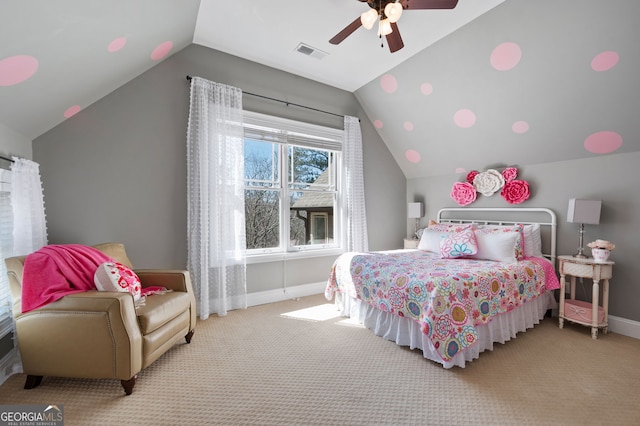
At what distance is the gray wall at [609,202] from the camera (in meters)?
2.66

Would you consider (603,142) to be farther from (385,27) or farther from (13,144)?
(13,144)

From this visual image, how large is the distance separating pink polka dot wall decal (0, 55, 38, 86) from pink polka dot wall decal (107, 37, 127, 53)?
548 mm

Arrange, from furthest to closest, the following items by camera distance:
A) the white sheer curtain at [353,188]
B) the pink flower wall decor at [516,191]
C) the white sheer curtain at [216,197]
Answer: the white sheer curtain at [353,188], the pink flower wall decor at [516,191], the white sheer curtain at [216,197]

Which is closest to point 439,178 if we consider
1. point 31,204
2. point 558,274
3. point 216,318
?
point 558,274

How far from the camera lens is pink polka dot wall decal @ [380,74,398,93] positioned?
3.69 m

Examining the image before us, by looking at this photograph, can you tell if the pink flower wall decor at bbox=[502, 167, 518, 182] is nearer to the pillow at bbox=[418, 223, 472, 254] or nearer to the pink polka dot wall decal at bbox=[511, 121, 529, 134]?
the pink polka dot wall decal at bbox=[511, 121, 529, 134]

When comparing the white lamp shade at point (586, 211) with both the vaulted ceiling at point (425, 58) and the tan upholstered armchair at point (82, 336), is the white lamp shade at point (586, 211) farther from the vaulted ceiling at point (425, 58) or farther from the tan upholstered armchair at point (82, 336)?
the tan upholstered armchair at point (82, 336)

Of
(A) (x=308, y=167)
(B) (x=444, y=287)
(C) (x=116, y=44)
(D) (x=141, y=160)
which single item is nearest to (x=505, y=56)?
(B) (x=444, y=287)

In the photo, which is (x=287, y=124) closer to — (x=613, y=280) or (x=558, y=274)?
(x=558, y=274)

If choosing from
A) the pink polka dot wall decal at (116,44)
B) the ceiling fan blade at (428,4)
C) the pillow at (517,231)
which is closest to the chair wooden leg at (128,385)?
the pink polka dot wall decal at (116,44)

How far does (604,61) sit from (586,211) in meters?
1.31

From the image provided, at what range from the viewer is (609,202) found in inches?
109

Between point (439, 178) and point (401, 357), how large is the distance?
116 inches

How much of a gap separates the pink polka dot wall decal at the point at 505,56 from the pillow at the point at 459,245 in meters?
1.74
